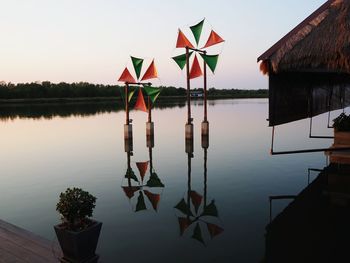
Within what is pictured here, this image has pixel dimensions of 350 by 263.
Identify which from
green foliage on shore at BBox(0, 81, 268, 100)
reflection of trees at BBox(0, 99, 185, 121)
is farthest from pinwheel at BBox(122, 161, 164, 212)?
green foliage on shore at BBox(0, 81, 268, 100)

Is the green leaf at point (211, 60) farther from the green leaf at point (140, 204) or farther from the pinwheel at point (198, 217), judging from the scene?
the green leaf at point (140, 204)

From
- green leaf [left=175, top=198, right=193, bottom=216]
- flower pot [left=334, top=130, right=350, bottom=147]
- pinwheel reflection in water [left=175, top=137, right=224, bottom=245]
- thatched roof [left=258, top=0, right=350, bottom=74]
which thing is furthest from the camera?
flower pot [left=334, top=130, right=350, bottom=147]

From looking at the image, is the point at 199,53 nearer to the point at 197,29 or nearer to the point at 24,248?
the point at 197,29

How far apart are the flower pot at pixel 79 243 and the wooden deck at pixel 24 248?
61 cm

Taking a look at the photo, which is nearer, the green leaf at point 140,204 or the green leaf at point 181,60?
the green leaf at point 140,204

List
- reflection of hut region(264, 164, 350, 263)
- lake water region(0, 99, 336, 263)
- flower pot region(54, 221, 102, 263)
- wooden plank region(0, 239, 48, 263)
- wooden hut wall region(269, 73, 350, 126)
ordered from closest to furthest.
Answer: flower pot region(54, 221, 102, 263) < wooden plank region(0, 239, 48, 263) < reflection of hut region(264, 164, 350, 263) < lake water region(0, 99, 336, 263) < wooden hut wall region(269, 73, 350, 126)

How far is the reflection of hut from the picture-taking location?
7562 millimetres

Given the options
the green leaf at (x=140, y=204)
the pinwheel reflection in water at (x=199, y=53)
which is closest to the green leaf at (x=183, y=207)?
the green leaf at (x=140, y=204)

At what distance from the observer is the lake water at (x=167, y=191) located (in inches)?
341

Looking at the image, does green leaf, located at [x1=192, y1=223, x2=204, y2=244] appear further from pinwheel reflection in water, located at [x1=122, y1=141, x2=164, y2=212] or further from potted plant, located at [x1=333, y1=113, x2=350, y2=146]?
potted plant, located at [x1=333, y1=113, x2=350, y2=146]

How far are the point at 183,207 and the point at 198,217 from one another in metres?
1.15

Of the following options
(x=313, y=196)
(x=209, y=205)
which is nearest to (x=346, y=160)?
(x=313, y=196)

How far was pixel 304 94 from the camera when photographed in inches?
538

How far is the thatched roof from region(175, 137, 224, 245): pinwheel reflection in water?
502 centimetres
